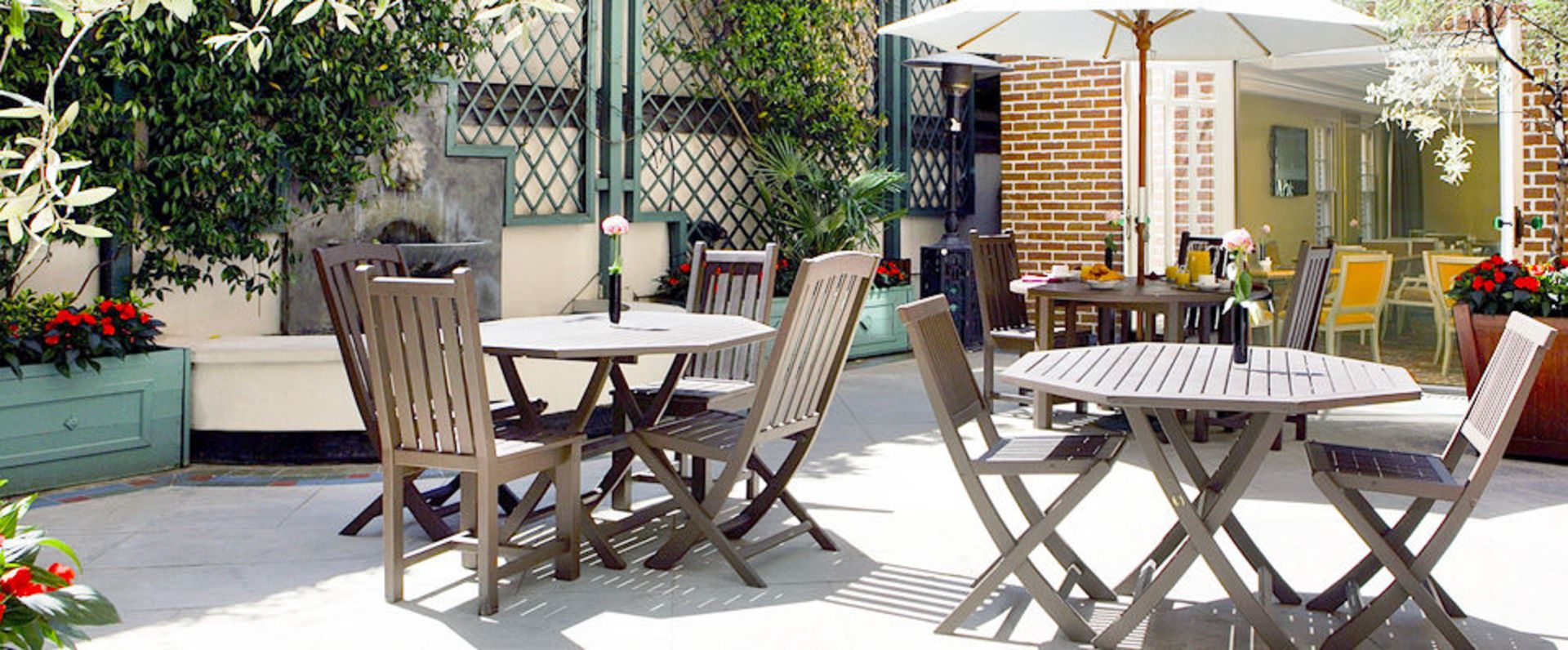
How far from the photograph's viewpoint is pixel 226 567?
4.14 meters

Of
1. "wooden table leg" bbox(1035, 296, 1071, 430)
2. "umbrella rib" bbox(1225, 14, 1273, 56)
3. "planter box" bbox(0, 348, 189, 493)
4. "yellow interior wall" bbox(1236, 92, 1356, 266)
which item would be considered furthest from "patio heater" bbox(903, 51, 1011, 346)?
"planter box" bbox(0, 348, 189, 493)

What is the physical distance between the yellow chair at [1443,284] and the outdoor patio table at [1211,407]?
4.12 metres

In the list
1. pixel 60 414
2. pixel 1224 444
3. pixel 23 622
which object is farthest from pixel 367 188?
pixel 23 622

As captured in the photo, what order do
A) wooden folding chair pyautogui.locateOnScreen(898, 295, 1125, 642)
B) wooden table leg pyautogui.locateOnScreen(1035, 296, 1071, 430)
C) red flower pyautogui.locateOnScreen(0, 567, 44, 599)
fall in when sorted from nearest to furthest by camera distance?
red flower pyautogui.locateOnScreen(0, 567, 44, 599) < wooden folding chair pyautogui.locateOnScreen(898, 295, 1125, 642) < wooden table leg pyautogui.locateOnScreen(1035, 296, 1071, 430)

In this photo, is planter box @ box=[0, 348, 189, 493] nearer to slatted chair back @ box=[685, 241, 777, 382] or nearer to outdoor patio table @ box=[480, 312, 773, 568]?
outdoor patio table @ box=[480, 312, 773, 568]

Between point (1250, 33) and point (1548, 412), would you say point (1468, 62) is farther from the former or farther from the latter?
point (1548, 412)

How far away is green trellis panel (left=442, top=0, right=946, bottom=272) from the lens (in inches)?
286

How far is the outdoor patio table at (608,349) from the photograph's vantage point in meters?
3.98

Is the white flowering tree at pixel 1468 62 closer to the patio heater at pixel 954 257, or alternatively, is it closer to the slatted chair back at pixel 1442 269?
the slatted chair back at pixel 1442 269

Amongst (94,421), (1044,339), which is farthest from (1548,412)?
(94,421)

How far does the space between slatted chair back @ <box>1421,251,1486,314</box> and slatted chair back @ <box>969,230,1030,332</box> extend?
2126 millimetres

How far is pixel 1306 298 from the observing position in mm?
6105

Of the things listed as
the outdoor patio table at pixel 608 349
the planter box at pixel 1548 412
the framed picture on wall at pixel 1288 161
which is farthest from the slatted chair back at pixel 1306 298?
the framed picture on wall at pixel 1288 161

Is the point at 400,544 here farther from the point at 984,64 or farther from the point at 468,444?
the point at 984,64
